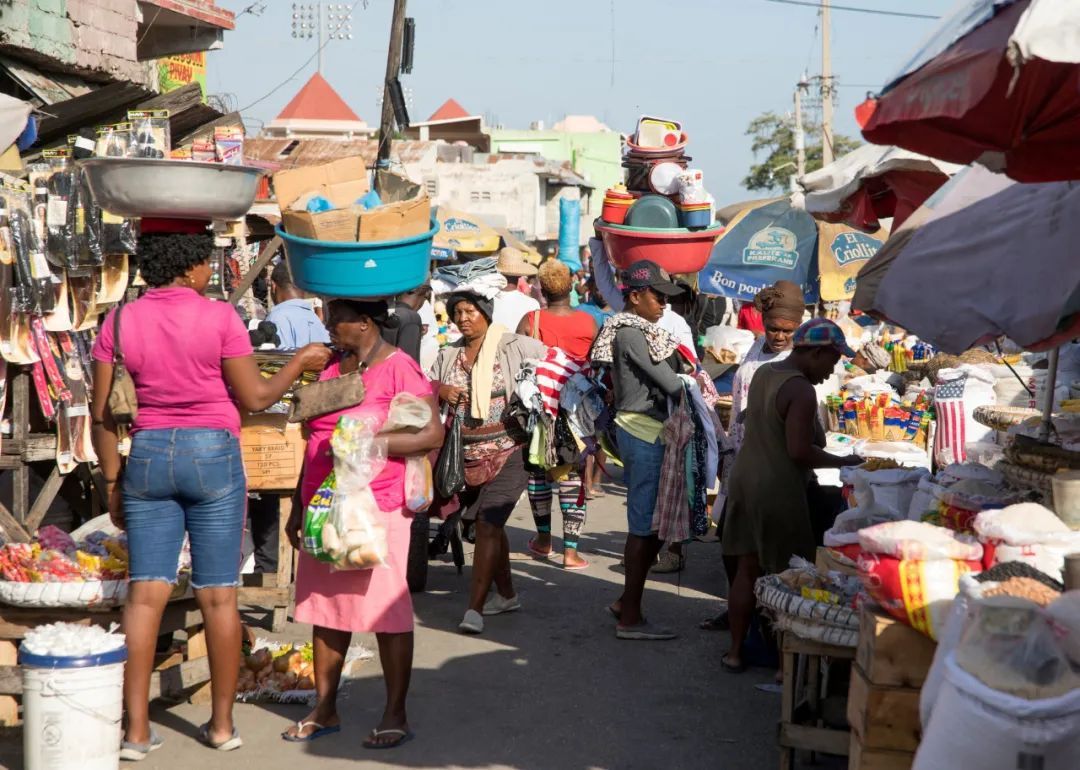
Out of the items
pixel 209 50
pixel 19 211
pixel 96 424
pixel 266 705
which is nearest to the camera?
pixel 96 424

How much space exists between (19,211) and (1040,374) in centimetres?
650

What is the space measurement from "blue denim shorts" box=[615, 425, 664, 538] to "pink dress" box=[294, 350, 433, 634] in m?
2.18

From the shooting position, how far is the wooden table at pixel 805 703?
5.05 meters

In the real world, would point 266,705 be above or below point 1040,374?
below

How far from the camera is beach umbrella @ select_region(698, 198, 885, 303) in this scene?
12359 millimetres

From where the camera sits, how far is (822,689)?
5.29 metres

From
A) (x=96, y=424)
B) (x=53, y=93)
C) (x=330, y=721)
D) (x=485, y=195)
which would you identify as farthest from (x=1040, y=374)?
(x=485, y=195)

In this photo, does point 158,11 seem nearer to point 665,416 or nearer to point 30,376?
point 30,376

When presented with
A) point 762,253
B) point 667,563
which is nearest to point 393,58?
point 762,253

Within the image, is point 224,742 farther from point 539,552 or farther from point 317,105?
point 317,105

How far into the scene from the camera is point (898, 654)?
429cm

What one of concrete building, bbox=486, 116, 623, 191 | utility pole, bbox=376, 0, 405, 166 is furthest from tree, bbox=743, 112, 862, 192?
utility pole, bbox=376, 0, 405, 166

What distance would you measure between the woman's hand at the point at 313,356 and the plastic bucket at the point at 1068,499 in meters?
3.00

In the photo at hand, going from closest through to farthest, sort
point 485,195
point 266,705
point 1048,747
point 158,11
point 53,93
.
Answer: point 1048,747 → point 266,705 → point 53,93 → point 158,11 → point 485,195
